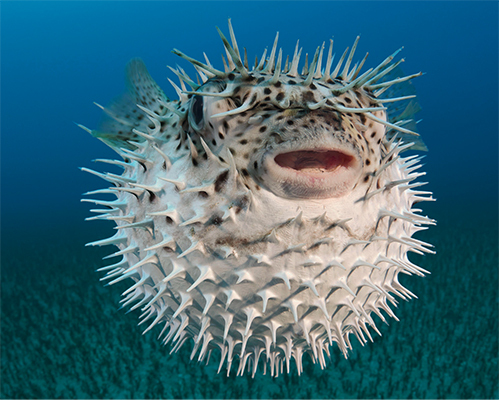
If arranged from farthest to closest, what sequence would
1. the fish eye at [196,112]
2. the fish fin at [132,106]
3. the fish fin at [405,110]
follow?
the fish fin at [132,106] → the fish fin at [405,110] → the fish eye at [196,112]

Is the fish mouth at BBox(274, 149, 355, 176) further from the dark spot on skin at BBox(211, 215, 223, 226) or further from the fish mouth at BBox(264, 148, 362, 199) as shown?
the dark spot on skin at BBox(211, 215, 223, 226)

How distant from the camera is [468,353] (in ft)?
9.76

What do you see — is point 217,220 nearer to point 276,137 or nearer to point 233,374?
point 276,137

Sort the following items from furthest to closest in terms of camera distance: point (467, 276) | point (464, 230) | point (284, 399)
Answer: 1. point (464, 230)
2. point (467, 276)
3. point (284, 399)

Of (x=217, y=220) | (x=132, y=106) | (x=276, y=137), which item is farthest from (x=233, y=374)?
(x=276, y=137)

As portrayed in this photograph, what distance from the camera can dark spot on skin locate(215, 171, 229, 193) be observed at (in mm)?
702

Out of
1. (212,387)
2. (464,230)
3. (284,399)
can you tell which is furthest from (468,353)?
(464,230)

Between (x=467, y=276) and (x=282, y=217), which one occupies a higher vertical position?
(x=467, y=276)

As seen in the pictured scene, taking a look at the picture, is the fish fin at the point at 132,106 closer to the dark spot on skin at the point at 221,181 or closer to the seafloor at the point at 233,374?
the dark spot on skin at the point at 221,181

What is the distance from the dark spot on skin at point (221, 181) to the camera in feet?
2.30

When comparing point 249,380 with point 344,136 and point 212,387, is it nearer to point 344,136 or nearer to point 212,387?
point 212,387

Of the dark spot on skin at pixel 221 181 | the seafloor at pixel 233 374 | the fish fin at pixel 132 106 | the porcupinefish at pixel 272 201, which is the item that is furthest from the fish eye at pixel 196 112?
the seafloor at pixel 233 374

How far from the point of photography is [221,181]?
0.71 meters

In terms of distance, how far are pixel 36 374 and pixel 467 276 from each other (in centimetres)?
549
